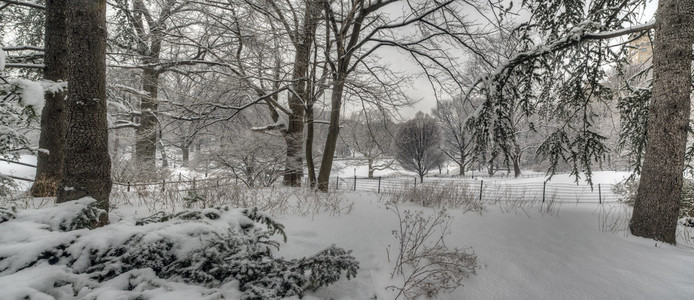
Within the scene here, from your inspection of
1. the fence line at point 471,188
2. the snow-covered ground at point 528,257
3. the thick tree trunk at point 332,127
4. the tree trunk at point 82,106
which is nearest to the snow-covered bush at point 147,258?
the snow-covered ground at point 528,257

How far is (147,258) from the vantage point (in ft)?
5.78

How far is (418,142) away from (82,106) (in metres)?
22.9

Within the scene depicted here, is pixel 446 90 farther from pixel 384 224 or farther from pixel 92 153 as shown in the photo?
pixel 92 153

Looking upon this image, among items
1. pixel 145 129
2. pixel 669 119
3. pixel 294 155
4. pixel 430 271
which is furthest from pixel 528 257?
pixel 145 129

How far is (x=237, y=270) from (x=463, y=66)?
7388 mm

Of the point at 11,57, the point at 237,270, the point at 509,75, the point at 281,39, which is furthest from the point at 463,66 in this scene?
the point at 11,57

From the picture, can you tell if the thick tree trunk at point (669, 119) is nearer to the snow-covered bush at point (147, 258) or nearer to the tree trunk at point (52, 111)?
the snow-covered bush at point (147, 258)

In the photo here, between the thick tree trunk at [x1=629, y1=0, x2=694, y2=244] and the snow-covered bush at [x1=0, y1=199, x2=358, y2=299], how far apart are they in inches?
198

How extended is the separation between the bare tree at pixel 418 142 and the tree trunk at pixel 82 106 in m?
21.6

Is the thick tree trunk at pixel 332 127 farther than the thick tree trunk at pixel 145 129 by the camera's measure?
No

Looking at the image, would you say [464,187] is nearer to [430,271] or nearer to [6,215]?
[430,271]

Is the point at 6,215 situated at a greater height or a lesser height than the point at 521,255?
greater

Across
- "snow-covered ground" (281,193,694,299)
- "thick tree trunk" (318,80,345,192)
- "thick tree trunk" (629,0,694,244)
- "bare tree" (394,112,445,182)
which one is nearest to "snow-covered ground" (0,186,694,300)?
"snow-covered ground" (281,193,694,299)

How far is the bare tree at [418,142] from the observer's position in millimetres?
Result: 23734
